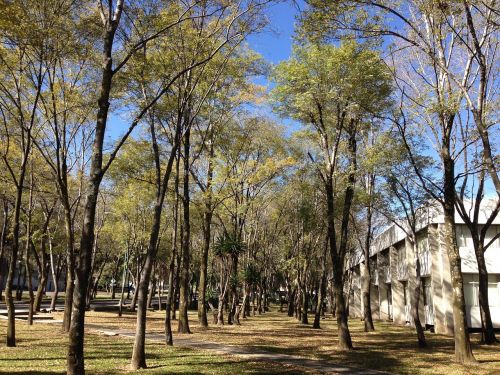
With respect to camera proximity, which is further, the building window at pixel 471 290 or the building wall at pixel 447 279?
the building window at pixel 471 290

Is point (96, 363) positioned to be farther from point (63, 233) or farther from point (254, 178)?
point (63, 233)

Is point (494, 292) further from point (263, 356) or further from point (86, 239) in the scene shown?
point (86, 239)

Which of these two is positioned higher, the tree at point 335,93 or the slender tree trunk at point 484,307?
the tree at point 335,93

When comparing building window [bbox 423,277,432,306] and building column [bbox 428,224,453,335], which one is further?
building window [bbox 423,277,432,306]

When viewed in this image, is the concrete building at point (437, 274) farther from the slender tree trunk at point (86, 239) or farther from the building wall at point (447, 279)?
the slender tree trunk at point (86, 239)

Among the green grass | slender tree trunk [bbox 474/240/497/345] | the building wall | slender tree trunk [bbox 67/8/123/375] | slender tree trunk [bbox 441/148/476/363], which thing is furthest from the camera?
the building wall

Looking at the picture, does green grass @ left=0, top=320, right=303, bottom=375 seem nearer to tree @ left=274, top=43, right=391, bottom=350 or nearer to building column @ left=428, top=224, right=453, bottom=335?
tree @ left=274, top=43, right=391, bottom=350

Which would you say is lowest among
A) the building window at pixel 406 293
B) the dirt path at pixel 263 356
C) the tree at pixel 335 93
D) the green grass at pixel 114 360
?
the dirt path at pixel 263 356

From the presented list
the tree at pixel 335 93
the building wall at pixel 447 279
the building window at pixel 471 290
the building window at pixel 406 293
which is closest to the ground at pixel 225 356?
the tree at pixel 335 93

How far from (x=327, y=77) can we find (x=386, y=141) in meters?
4.46

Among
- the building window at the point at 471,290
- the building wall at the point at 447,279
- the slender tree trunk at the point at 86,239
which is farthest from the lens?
the building window at the point at 471,290

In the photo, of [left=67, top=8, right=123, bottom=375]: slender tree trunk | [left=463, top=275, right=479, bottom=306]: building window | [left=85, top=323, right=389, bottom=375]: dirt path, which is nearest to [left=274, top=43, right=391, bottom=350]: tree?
[left=85, top=323, right=389, bottom=375]: dirt path

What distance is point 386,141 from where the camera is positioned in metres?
19.8

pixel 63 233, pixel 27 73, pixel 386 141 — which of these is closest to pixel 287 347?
pixel 386 141
